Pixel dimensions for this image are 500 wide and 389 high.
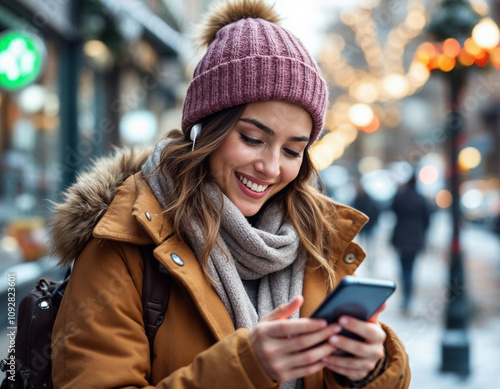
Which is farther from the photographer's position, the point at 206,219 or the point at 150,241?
the point at 206,219

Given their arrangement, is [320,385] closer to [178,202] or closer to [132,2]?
[178,202]

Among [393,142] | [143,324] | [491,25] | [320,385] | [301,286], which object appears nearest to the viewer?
[143,324]

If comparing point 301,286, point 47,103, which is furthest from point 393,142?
point 301,286

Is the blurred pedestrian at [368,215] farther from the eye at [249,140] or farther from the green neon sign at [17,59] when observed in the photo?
the eye at [249,140]

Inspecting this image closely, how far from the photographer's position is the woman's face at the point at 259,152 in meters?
1.93

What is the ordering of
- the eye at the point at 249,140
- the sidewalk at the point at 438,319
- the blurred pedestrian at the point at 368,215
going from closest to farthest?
the eye at the point at 249,140 → the sidewalk at the point at 438,319 → the blurred pedestrian at the point at 368,215

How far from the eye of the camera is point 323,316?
1.40 metres

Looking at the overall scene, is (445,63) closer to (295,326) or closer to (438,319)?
(438,319)

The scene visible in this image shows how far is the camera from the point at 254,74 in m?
1.95

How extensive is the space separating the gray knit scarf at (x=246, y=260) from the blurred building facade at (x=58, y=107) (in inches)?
194

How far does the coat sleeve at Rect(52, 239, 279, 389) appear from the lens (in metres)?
1.48

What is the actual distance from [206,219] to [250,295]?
37 centimetres

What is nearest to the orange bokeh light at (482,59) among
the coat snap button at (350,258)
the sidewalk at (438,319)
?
the sidewalk at (438,319)

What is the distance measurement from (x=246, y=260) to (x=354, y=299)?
634mm
